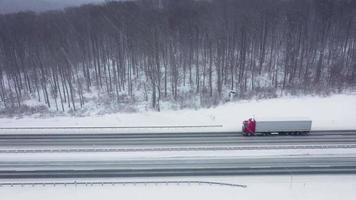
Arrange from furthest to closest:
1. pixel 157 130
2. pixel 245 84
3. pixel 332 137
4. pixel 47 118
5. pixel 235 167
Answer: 1. pixel 245 84
2. pixel 47 118
3. pixel 157 130
4. pixel 332 137
5. pixel 235 167

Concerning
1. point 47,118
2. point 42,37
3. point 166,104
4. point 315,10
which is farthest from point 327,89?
point 42,37

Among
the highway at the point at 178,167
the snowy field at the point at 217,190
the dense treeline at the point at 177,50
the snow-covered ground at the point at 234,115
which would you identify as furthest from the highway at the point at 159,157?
the dense treeline at the point at 177,50

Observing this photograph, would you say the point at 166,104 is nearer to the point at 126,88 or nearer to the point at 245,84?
Result: the point at 126,88

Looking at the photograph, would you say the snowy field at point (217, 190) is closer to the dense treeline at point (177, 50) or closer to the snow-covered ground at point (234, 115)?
the snow-covered ground at point (234, 115)

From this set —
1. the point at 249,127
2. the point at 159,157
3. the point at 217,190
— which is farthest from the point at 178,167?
the point at 249,127

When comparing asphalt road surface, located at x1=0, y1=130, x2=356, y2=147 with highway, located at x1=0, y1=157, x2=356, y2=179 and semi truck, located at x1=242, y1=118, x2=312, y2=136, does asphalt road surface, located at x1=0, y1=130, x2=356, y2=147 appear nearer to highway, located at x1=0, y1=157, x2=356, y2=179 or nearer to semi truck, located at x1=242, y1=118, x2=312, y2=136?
semi truck, located at x1=242, y1=118, x2=312, y2=136

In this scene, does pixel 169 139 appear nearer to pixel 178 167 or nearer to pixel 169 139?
pixel 169 139

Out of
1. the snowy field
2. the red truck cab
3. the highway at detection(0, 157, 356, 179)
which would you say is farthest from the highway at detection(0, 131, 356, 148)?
the snowy field
